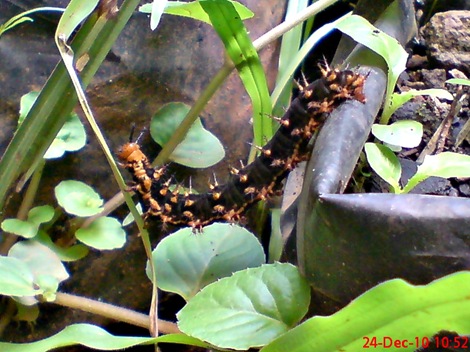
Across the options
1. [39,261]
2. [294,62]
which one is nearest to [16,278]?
[39,261]

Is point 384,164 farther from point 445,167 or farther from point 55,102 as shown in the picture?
point 55,102

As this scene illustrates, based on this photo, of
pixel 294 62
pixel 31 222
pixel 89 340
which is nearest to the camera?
pixel 89 340

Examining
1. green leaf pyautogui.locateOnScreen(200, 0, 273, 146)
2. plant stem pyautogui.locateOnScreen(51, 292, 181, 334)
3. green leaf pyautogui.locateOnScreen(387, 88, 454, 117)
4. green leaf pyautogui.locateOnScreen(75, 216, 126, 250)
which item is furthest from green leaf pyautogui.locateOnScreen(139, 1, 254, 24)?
plant stem pyautogui.locateOnScreen(51, 292, 181, 334)

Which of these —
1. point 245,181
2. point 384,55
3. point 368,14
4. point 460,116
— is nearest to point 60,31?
point 245,181

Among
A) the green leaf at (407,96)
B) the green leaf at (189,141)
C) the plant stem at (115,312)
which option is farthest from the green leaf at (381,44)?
the plant stem at (115,312)

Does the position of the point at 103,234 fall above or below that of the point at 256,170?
below

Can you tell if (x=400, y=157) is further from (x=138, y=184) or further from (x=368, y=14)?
(x=138, y=184)
